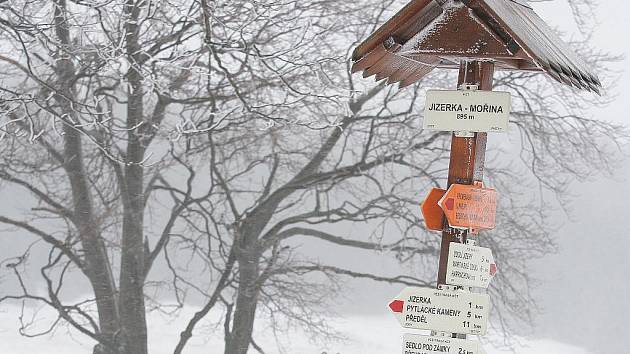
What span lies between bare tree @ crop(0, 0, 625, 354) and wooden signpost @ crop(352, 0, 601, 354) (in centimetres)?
296

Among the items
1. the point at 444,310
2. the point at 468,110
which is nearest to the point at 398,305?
the point at 444,310

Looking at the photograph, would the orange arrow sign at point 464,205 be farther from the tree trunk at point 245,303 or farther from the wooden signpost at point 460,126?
the tree trunk at point 245,303

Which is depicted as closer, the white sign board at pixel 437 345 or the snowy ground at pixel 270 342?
the white sign board at pixel 437 345

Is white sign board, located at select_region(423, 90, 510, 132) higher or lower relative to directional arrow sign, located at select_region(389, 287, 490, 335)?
higher

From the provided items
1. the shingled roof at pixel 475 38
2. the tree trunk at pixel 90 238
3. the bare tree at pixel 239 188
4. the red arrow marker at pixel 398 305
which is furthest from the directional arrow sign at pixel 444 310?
the tree trunk at pixel 90 238

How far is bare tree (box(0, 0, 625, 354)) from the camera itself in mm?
5184

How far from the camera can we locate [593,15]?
16.9 feet

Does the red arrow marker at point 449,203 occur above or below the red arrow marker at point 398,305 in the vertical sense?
above

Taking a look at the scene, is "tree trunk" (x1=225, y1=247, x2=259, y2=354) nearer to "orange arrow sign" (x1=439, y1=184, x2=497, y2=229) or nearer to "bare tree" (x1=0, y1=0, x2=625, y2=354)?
"bare tree" (x1=0, y1=0, x2=625, y2=354)

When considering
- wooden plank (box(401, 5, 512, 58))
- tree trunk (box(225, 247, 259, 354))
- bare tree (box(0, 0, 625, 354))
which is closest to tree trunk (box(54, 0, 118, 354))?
bare tree (box(0, 0, 625, 354))

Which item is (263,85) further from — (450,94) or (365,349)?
(450,94)

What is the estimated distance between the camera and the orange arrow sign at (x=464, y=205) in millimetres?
1988

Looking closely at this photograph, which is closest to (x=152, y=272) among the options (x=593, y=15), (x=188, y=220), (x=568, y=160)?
(x=188, y=220)

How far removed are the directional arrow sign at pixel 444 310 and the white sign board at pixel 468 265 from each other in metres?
0.03
